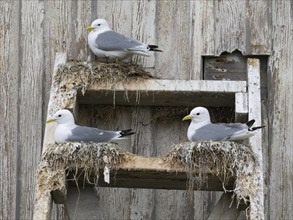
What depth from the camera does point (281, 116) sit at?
7.17 metres

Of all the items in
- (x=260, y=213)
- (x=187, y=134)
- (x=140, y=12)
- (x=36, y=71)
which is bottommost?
(x=260, y=213)

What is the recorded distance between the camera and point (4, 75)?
24.1 feet

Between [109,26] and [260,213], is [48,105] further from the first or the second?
[260,213]

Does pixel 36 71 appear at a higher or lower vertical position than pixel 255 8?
lower

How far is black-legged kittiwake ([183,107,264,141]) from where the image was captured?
20.7 ft

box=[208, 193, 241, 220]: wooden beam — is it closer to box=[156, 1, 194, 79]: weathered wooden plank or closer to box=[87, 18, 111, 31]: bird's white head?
box=[156, 1, 194, 79]: weathered wooden plank

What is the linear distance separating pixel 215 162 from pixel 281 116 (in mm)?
1243

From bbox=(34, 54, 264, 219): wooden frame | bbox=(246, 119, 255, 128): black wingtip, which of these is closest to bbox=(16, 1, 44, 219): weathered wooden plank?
bbox=(34, 54, 264, 219): wooden frame

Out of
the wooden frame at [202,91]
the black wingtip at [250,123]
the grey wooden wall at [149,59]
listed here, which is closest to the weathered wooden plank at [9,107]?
the grey wooden wall at [149,59]

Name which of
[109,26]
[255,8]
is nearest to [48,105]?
[109,26]

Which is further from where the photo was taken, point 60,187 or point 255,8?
point 255,8

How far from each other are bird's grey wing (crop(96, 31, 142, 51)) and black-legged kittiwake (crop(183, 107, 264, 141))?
0.68m

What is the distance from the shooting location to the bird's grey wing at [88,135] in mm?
6355

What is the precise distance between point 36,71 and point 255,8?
1.72 meters
